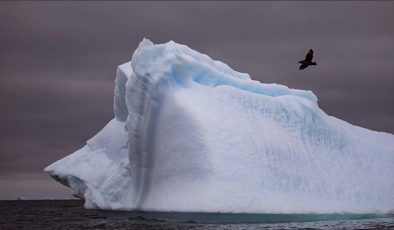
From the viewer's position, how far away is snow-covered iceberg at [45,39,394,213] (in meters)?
16.8

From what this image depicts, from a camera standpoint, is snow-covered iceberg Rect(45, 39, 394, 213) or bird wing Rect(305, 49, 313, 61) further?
bird wing Rect(305, 49, 313, 61)

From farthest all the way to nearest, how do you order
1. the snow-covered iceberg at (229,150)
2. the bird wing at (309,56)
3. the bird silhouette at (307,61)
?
the bird wing at (309,56), the bird silhouette at (307,61), the snow-covered iceberg at (229,150)

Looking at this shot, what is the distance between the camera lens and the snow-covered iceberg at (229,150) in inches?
663

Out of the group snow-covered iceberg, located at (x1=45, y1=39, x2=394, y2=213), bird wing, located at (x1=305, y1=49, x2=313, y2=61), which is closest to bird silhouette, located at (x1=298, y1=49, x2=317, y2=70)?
bird wing, located at (x1=305, y1=49, x2=313, y2=61)

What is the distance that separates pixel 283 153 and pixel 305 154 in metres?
0.99

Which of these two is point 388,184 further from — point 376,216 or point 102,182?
point 102,182

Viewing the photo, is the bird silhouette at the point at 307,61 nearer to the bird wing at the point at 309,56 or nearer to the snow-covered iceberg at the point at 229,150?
the bird wing at the point at 309,56

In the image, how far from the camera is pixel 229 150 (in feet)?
56.5

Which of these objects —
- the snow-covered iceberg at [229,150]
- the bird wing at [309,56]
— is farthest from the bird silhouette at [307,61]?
the snow-covered iceberg at [229,150]

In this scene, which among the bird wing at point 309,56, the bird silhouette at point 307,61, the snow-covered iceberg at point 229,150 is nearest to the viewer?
the snow-covered iceberg at point 229,150

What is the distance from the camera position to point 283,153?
18.0m

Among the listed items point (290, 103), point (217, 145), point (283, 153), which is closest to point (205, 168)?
point (217, 145)

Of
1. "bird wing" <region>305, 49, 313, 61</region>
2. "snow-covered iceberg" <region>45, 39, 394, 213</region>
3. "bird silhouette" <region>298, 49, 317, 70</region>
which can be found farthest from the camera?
"bird wing" <region>305, 49, 313, 61</region>

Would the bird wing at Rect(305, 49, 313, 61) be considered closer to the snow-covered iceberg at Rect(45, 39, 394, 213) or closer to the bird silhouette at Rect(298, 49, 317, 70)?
the bird silhouette at Rect(298, 49, 317, 70)
